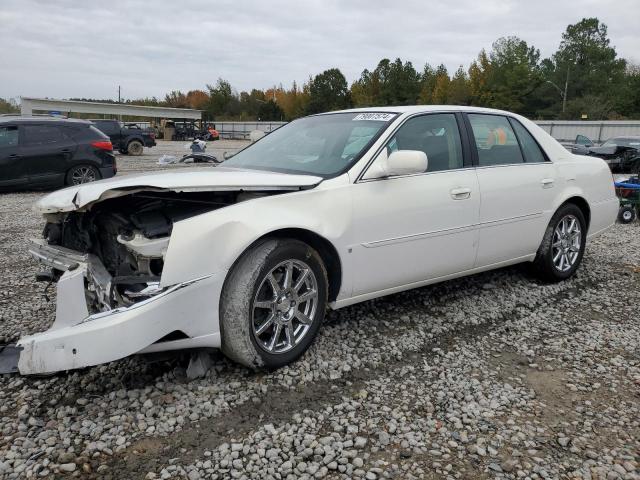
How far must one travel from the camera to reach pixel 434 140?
156 inches

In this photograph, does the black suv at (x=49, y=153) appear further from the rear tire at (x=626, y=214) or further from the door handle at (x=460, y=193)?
the rear tire at (x=626, y=214)

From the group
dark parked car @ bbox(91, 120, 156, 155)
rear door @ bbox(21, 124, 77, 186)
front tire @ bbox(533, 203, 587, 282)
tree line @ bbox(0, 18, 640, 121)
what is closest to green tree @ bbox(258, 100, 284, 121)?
tree line @ bbox(0, 18, 640, 121)

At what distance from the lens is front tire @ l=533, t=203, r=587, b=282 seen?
4.77m

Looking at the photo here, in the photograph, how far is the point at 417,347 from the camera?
354 centimetres

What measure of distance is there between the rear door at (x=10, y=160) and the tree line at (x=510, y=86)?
50480 millimetres

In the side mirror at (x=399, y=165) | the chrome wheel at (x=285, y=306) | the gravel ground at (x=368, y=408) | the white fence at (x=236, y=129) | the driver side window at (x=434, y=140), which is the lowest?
the gravel ground at (x=368, y=408)

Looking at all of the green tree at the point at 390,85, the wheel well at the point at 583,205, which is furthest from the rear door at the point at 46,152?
the green tree at the point at 390,85

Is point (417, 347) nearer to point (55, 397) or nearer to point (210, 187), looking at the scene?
point (210, 187)

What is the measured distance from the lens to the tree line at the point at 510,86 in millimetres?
55719

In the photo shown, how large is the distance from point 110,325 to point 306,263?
1.15 m

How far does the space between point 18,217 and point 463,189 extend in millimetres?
7325

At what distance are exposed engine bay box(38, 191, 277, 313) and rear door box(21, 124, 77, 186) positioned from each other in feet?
27.1

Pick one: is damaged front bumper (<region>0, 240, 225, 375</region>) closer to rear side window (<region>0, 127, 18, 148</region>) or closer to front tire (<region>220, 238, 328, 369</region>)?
front tire (<region>220, 238, 328, 369</region>)

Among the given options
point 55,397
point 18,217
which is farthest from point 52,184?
point 55,397
